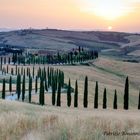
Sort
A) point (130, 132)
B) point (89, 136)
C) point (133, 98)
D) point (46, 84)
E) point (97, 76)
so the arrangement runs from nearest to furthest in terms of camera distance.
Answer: point (89, 136) → point (130, 132) → point (46, 84) → point (133, 98) → point (97, 76)

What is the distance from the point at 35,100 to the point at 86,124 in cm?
7701

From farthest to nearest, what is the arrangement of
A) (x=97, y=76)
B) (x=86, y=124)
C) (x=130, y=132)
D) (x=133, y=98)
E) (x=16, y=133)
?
(x=97, y=76) → (x=133, y=98) → (x=86, y=124) → (x=130, y=132) → (x=16, y=133)

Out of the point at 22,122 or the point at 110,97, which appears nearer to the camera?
the point at 22,122

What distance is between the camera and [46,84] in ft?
378

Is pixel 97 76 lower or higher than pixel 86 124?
lower

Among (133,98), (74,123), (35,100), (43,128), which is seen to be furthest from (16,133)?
(133,98)

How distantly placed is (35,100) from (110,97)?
34414 millimetres

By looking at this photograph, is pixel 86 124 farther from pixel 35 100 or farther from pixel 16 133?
pixel 35 100

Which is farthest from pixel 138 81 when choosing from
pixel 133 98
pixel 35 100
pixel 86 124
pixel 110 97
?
pixel 86 124

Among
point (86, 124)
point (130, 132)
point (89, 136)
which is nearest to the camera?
point (89, 136)

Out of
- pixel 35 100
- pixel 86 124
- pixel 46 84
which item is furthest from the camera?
pixel 46 84

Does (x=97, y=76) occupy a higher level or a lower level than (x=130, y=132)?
lower

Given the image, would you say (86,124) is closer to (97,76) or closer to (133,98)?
(133,98)

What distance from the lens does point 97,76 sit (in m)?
184
